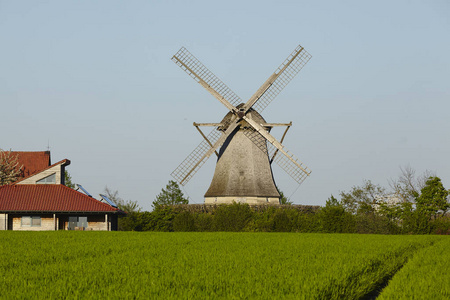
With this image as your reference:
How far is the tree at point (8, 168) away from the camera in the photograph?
57.6 metres

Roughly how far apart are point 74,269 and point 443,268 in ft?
33.9

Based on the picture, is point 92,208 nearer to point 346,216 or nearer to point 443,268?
point 346,216

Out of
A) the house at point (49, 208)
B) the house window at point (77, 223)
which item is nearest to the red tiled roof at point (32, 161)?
the house at point (49, 208)

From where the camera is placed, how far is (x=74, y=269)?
49.6 feet

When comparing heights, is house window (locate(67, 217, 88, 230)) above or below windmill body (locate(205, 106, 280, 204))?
below

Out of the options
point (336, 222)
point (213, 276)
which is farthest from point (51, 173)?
point (213, 276)

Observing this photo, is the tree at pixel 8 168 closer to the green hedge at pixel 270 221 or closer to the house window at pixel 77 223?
the house window at pixel 77 223

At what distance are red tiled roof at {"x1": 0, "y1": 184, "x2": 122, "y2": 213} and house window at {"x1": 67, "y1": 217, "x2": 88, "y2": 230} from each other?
151 centimetres

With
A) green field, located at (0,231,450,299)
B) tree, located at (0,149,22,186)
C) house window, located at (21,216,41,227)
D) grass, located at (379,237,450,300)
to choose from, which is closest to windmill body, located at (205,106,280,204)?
house window, located at (21,216,41,227)

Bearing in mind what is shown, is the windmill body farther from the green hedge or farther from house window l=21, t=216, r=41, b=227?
house window l=21, t=216, r=41, b=227

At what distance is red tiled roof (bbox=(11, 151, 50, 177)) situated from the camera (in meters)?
60.3

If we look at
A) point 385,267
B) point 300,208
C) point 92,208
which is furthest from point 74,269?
point 300,208

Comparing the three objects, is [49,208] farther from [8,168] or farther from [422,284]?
[422,284]

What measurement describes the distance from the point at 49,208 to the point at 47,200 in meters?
0.96
